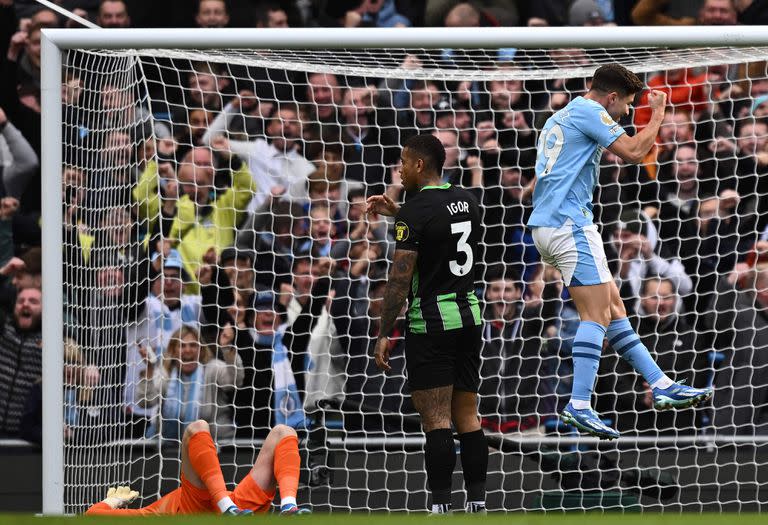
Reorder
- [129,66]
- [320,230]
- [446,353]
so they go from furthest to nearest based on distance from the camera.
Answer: [320,230]
[129,66]
[446,353]

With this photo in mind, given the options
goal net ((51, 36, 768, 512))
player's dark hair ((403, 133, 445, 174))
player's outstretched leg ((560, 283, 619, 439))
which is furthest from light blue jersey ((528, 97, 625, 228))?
goal net ((51, 36, 768, 512))

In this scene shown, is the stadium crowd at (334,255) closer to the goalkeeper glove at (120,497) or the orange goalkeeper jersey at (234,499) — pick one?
the goalkeeper glove at (120,497)

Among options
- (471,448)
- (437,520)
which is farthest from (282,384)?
(437,520)

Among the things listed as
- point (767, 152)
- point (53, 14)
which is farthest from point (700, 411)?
point (53, 14)

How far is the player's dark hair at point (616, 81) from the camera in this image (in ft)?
19.4

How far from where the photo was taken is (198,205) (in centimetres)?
845

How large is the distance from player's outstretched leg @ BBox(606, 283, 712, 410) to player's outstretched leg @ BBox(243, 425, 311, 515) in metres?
1.56

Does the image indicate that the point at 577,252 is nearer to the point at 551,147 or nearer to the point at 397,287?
the point at 551,147

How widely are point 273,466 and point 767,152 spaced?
4.19 metres

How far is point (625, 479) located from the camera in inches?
304

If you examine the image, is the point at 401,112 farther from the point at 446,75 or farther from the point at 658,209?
the point at 658,209

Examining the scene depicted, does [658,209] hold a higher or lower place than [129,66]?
lower

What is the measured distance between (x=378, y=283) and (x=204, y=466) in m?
2.65

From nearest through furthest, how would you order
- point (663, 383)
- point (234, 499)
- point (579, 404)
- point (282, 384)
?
point (579, 404)
point (663, 383)
point (234, 499)
point (282, 384)
